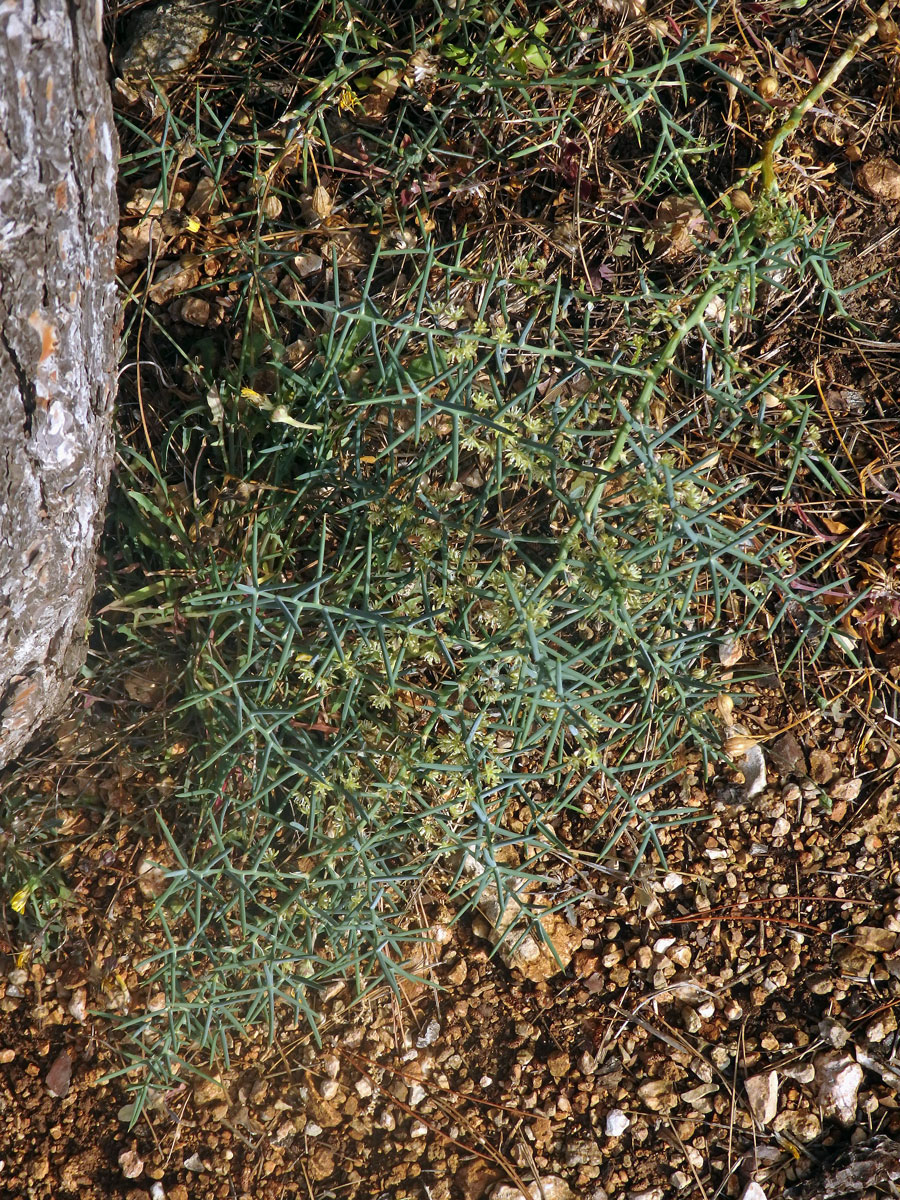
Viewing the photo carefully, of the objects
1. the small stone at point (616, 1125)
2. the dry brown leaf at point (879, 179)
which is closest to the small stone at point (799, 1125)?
the small stone at point (616, 1125)

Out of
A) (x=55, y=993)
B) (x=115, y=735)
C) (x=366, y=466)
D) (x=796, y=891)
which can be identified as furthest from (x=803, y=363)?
(x=55, y=993)

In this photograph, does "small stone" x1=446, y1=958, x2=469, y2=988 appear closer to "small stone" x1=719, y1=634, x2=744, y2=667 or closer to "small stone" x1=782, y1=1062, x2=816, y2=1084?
"small stone" x1=782, y1=1062, x2=816, y2=1084

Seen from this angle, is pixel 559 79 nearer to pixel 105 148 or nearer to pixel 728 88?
pixel 728 88

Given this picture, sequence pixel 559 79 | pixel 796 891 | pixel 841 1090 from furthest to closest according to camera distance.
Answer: pixel 796 891 → pixel 841 1090 → pixel 559 79

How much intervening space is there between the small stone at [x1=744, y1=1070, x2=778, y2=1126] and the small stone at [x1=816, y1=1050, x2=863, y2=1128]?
4.2 inches

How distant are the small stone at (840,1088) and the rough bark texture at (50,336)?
2010 millimetres

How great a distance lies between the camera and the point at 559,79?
5.59 ft

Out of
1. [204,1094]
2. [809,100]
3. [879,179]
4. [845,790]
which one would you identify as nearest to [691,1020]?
[845,790]

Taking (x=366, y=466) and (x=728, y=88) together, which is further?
(x=728, y=88)

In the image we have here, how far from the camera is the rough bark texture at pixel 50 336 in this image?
1.36 m

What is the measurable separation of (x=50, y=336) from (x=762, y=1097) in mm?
2244

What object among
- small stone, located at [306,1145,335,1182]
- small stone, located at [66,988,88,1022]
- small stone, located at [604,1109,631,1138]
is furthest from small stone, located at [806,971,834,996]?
small stone, located at [66,988,88,1022]

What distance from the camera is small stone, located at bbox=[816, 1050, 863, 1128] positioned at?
2000 millimetres

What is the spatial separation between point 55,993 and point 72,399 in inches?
56.6
